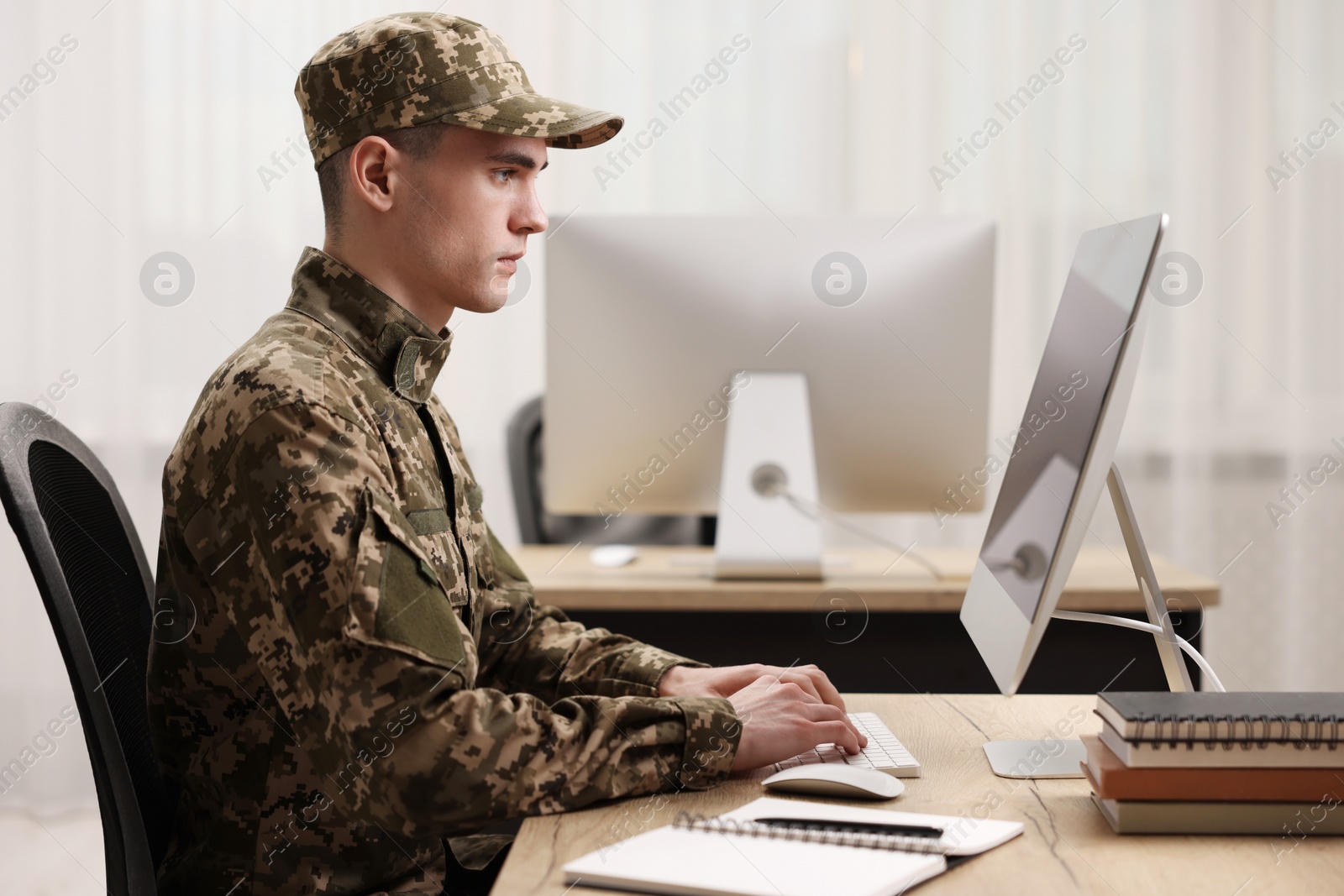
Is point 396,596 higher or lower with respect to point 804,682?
higher

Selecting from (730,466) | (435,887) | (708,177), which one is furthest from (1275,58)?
(435,887)

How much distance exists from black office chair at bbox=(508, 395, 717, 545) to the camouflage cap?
4.18 ft

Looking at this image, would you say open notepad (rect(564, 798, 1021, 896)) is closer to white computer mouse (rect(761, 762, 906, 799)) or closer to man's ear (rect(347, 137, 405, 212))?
white computer mouse (rect(761, 762, 906, 799))

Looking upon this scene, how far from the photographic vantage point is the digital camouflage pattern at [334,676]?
0.83m

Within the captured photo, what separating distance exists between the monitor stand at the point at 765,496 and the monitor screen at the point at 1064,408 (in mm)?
641

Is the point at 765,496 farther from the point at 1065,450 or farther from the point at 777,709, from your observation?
the point at 1065,450

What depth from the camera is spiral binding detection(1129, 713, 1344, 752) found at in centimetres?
80

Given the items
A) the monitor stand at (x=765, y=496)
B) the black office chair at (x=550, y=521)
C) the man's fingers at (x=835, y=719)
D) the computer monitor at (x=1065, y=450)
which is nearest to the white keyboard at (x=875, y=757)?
the man's fingers at (x=835, y=719)

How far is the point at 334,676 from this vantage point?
823 mm

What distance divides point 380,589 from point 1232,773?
25.1 inches

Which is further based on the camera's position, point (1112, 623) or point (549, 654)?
point (549, 654)

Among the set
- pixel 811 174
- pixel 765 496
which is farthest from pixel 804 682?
pixel 811 174

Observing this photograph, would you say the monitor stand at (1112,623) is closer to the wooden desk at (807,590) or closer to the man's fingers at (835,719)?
the man's fingers at (835,719)

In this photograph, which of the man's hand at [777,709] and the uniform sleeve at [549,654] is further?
the uniform sleeve at [549,654]
